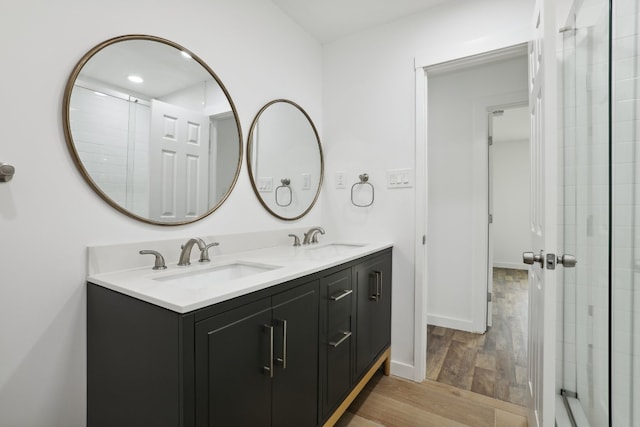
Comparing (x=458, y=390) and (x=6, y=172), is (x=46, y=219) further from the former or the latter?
(x=458, y=390)

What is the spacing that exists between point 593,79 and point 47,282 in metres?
2.26

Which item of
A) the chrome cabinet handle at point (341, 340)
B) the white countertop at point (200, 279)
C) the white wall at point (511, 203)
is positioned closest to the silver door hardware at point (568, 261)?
the white countertop at point (200, 279)

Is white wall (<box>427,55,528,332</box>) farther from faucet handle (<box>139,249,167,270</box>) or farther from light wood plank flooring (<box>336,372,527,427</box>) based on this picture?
faucet handle (<box>139,249,167,270</box>)

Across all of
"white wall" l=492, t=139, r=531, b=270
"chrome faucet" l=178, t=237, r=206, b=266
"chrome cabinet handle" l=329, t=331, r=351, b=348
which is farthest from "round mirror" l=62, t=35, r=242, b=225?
"white wall" l=492, t=139, r=531, b=270

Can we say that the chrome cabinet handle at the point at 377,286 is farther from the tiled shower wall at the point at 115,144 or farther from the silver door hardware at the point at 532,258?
the tiled shower wall at the point at 115,144

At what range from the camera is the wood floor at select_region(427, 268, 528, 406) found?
6.67ft

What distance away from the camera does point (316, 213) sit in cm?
252

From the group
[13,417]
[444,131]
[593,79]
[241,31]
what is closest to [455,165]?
[444,131]

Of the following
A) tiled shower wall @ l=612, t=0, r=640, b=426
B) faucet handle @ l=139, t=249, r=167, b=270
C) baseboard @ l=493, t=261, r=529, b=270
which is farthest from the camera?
baseboard @ l=493, t=261, r=529, b=270

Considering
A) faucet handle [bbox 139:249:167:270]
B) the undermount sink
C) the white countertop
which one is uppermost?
faucet handle [bbox 139:249:167:270]

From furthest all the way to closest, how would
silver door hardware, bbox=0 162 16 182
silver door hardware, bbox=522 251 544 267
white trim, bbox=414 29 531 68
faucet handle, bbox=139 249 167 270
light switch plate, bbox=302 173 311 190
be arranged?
light switch plate, bbox=302 173 311 190 → white trim, bbox=414 29 531 68 → faucet handle, bbox=139 249 167 270 → silver door hardware, bbox=522 251 544 267 → silver door hardware, bbox=0 162 16 182

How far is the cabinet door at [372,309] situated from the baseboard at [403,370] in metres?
0.16

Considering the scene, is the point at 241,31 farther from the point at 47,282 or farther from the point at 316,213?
the point at 47,282

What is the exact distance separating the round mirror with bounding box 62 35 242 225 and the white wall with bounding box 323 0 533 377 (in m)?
0.97
